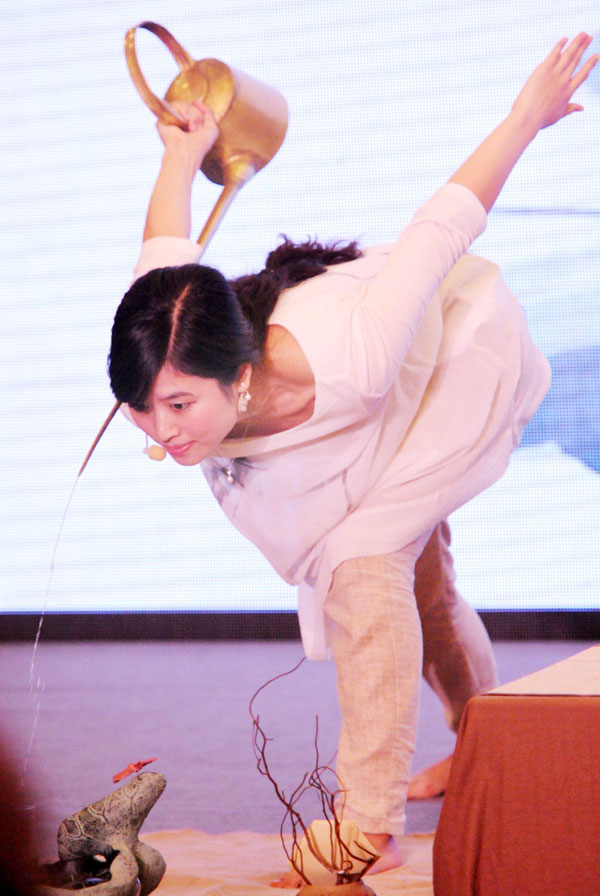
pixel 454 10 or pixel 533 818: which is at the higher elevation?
pixel 454 10

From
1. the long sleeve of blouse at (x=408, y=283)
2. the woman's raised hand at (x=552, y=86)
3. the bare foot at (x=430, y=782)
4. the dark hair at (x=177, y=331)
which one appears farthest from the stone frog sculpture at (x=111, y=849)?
the woman's raised hand at (x=552, y=86)

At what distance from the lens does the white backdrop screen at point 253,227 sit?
2787 mm

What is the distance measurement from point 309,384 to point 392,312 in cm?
15

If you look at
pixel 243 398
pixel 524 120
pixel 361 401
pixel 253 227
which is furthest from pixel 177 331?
pixel 253 227

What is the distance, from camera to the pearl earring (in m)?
1.54

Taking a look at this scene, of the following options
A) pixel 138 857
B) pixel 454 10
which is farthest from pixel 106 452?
pixel 138 857

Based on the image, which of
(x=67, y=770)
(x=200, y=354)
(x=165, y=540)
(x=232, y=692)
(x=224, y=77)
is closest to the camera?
(x=200, y=354)

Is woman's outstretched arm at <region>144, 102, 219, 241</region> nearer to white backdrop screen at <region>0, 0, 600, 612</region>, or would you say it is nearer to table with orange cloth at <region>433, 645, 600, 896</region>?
table with orange cloth at <region>433, 645, 600, 896</region>

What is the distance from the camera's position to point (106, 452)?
3.12 meters

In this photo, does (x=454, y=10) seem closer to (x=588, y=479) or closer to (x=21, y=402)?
(x=588, y=479)

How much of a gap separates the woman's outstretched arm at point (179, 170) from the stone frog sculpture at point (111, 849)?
2.71 ft

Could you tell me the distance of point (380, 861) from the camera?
1.53 m

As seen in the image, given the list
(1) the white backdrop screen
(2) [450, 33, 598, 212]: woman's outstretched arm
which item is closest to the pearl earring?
(2) [450, 33, 598, 212]: woman's outstretched arm

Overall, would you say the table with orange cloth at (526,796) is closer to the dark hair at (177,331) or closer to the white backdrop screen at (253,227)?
the dark hair at (177,331)
